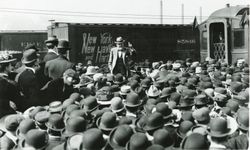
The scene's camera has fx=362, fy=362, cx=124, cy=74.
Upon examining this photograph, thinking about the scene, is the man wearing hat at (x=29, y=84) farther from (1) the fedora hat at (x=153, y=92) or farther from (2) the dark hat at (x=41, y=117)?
(1) the fedora hat at (x=153, y=92)

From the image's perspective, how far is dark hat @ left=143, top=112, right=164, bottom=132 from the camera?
391 centimetres

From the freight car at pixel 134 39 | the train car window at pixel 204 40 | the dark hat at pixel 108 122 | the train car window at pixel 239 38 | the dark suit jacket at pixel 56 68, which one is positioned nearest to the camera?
the dark hat at pixel 108 122

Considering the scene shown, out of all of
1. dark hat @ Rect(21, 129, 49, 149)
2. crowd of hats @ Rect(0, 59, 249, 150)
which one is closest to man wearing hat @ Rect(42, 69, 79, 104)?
crowd of hats @ Rect(0, 59, 249, 150)

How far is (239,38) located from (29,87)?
12692 millimetres

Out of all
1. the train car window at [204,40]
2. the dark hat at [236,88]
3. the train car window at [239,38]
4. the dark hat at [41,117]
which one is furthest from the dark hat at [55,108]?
the train car window at [204,40]

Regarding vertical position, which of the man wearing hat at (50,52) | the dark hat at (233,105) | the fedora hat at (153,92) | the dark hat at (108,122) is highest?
the man wearing hat at (50,52)

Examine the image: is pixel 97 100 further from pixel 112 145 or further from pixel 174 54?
pixel 174 54

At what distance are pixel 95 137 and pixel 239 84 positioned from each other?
3.66 metres

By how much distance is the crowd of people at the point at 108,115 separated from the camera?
3.66m

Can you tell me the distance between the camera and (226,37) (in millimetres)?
16438

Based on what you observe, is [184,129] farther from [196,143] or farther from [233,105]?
[233,105]

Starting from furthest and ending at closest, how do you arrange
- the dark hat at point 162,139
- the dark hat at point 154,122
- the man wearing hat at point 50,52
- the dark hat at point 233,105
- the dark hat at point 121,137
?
the man wearing hat at point 50,52 < the dark hat at point 233,105 < the dark hat at point 154,122 < the dark hat at point 121,137 < the dark hat at point 162,139

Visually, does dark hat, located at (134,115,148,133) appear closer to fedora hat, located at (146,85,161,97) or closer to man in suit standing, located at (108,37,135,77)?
fedora hat, located at (146,85,161,97)

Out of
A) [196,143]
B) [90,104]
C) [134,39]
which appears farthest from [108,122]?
[134,39]
